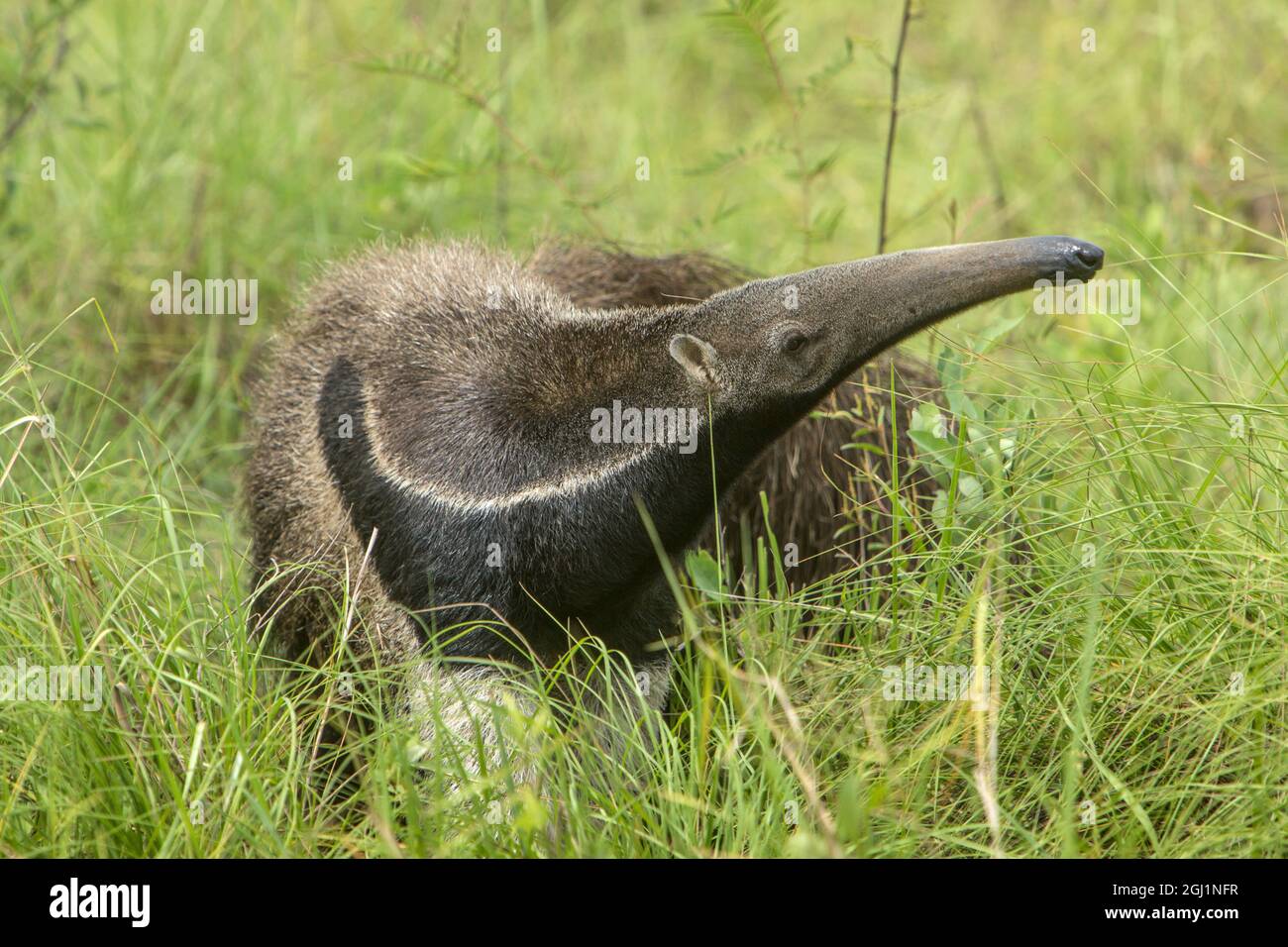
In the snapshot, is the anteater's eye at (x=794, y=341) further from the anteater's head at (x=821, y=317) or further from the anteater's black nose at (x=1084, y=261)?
the anteater's black nose at (x=1084, y=261)

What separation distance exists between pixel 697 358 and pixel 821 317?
391mm

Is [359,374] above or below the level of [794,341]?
above

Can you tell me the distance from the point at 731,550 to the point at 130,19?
5.54 meters

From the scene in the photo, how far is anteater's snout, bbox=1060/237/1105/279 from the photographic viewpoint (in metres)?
3.99

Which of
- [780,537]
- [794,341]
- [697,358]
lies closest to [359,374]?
[697,358]

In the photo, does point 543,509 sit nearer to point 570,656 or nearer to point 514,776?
point 570,656

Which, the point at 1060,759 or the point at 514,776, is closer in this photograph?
the point at 1060,759

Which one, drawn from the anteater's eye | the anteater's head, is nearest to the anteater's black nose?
the anteater's head

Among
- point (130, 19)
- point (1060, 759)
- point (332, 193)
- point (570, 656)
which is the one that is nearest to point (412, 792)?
point (570, 656)

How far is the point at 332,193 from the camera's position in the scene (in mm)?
7852

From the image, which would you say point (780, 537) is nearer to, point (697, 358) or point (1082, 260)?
point (697, 358)

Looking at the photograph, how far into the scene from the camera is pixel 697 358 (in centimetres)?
434

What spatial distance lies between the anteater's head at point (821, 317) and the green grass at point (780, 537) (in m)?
0.32

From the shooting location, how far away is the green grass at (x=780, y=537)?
3.66 meters
